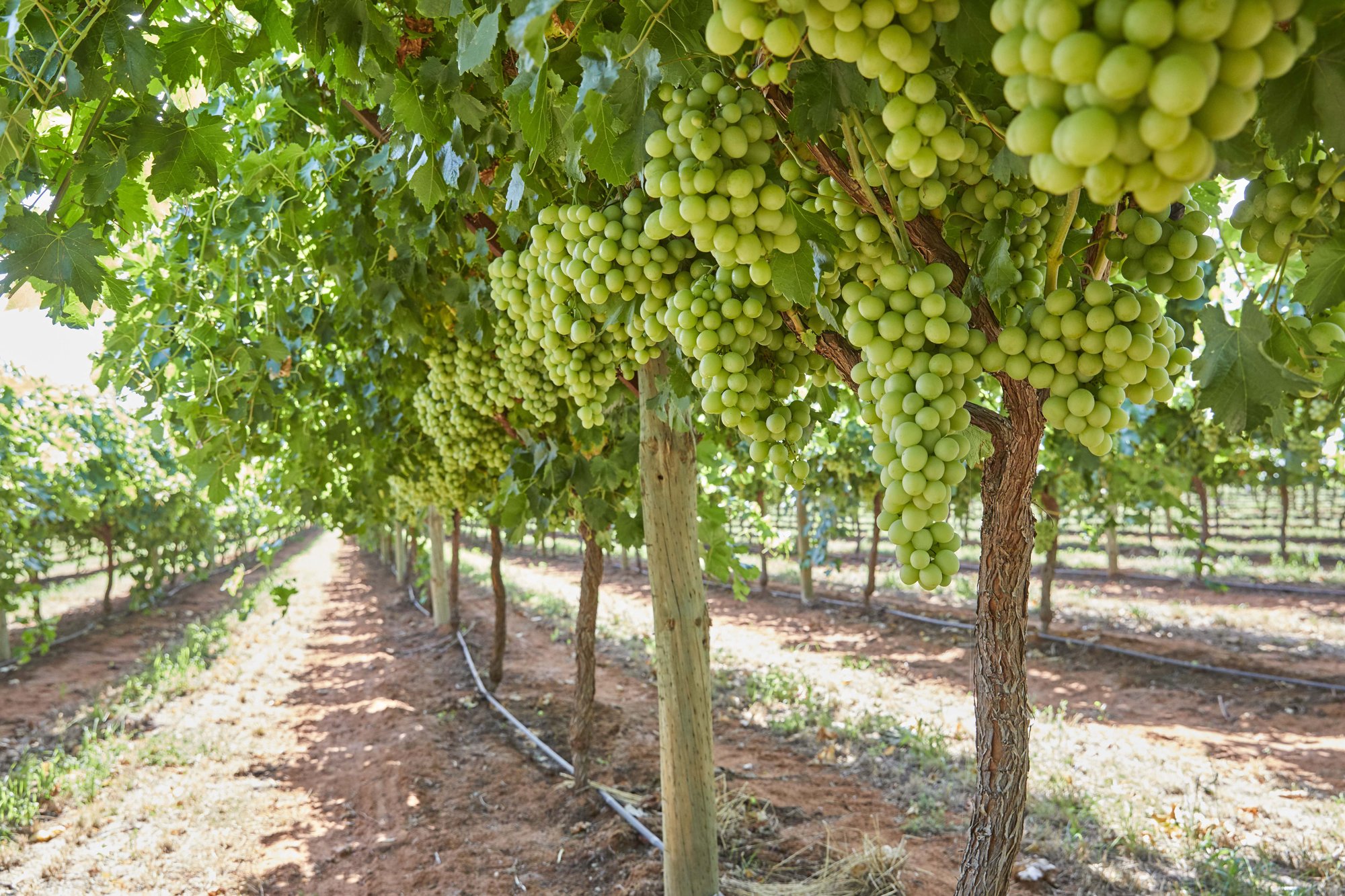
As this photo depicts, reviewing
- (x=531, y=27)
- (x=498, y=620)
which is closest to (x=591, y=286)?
(x=531, y=27)

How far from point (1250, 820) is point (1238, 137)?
5.58 meters

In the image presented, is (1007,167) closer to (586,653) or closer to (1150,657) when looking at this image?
(586,653)

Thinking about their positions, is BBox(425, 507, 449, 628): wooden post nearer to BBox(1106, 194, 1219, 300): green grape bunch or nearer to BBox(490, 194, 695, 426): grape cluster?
BBox(490, 194, 695, 426): grape cluster

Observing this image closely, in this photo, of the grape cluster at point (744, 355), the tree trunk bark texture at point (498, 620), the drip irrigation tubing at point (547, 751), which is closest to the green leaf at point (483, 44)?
the grape cluster at point (744, 355)

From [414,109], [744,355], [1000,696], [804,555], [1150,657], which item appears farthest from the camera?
[804,555]

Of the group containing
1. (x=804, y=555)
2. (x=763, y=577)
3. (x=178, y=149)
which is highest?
(x=178, y=149)

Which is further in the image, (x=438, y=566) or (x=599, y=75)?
(x=438, y=566)

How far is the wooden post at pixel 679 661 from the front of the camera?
2.95 m

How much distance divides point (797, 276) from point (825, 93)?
262 millimetres

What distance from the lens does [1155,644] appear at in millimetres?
9750

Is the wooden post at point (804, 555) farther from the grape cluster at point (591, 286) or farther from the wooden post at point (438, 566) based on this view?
the grape cluster at point (591, 286)

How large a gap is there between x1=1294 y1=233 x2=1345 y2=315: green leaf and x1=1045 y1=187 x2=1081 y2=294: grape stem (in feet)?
0.97

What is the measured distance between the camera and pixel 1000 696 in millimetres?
1473

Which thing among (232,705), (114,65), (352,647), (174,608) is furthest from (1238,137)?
(174,608)
